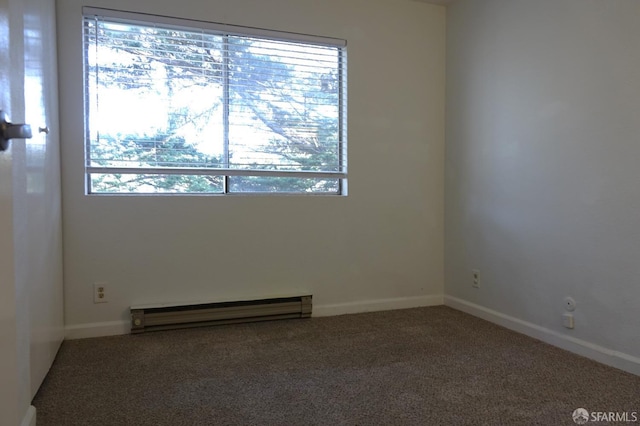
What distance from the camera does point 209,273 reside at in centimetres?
286

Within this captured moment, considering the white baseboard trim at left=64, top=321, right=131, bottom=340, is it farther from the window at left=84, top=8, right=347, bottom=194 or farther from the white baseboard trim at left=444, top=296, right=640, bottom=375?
the white baseboard trim at left=444, top=296, right=640, bottom=375

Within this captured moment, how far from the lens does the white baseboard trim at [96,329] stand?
2590 mm

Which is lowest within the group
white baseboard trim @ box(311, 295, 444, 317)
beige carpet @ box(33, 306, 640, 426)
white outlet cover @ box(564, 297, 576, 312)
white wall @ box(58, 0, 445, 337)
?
beige carpet @ box(33, 306, 640, 426)

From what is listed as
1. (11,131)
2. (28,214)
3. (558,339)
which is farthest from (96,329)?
(558,339)

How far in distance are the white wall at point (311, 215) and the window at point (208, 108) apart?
0.09 metres

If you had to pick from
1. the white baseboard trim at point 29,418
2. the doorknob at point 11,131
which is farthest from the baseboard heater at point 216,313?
the doorknob at point 11,131

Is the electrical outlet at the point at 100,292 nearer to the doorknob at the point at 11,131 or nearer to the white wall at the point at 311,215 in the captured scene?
the white wall at the point at 311,215

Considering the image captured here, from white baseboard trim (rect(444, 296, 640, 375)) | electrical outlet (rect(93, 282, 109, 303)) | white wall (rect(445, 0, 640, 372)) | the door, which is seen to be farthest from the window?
white baseboard trim (rect(444, 296, 640, 375))

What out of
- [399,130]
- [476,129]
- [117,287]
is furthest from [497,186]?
[117,287]

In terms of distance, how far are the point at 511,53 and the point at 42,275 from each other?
2999 mm

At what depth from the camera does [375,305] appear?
3.29m

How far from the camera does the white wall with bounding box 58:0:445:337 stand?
8.59ft

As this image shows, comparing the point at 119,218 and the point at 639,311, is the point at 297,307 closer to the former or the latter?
the point at 119,218

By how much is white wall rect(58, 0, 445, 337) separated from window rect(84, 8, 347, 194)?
0.29 ft
